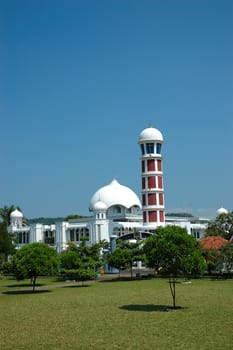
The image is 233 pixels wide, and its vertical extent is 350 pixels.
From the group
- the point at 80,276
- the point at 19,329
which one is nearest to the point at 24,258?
the point at 80,276

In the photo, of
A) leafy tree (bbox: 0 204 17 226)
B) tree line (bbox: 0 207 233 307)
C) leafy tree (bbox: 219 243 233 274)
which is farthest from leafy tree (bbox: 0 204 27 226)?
leafy tree (bbox: 219 243 233 274)

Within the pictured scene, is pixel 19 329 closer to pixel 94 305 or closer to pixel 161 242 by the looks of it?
pixel 94 305

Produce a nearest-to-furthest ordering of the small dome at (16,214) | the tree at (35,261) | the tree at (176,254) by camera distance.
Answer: the tree at (176,254), the tree at (35,261), the small dome at (16,214)

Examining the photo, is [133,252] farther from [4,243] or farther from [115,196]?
[115,196]

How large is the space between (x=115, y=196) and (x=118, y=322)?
50491 millimetres

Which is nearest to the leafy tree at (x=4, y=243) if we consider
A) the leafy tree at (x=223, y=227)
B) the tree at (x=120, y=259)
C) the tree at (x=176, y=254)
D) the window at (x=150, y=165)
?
the tree at (x=120, y=259)

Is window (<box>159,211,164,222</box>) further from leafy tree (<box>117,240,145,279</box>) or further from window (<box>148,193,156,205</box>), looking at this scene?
leafy tree (<box>117,240,145,279</box>)

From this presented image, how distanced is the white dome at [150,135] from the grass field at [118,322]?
111ft

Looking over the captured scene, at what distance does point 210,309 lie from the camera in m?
18.3

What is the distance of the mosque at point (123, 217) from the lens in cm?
5594

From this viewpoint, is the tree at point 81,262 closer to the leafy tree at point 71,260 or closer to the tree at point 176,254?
the leafy tree at point 71,260

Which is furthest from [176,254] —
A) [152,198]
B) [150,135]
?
[150,135]

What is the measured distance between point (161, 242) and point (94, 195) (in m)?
48.3

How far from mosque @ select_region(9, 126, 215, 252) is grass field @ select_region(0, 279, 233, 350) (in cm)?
2765
